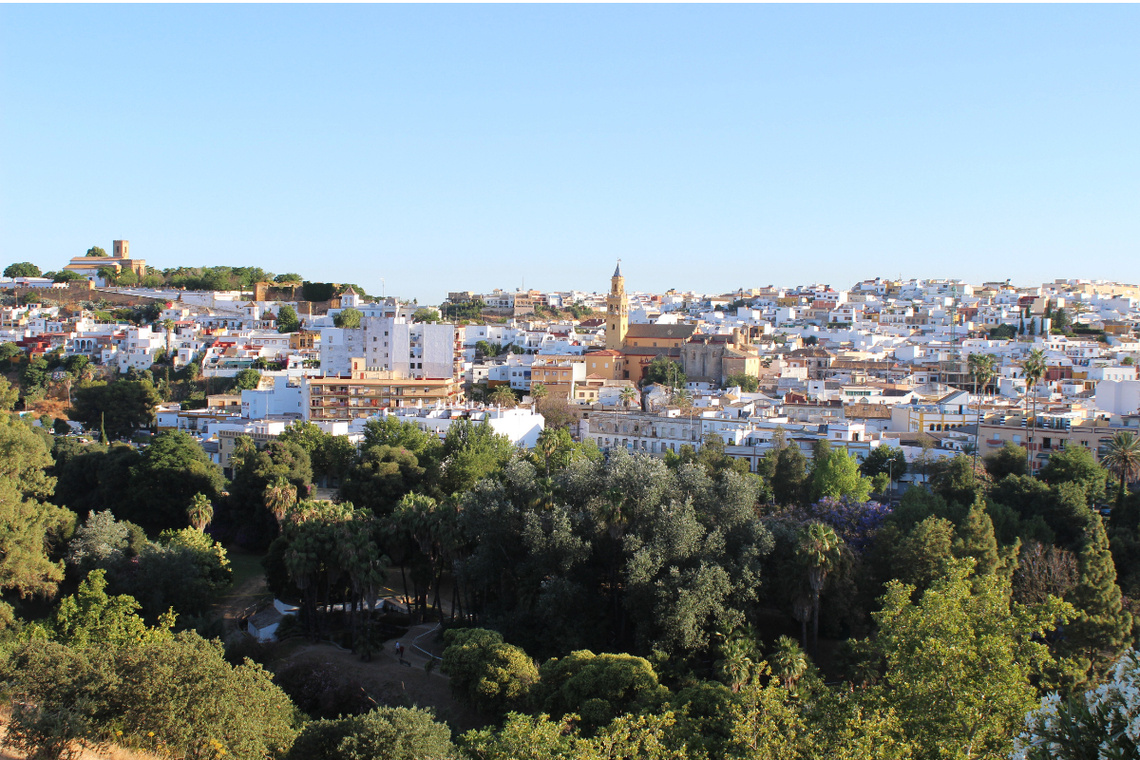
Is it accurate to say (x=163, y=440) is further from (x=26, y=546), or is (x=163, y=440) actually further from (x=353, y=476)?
(x=26, y=546)

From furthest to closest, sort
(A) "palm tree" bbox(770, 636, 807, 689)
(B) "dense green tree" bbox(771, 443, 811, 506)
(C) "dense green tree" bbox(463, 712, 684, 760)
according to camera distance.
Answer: (B) "dense green tree" bbox(771, 443, 811, 506), (A) "palm tree" bbox(770, 636, 807, 689), (C) "dense green tree" bbox(463, 712, 684, 760)

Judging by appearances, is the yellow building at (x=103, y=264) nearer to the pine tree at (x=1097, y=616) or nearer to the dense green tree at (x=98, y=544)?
the dense green tree at (x=98, y=544)

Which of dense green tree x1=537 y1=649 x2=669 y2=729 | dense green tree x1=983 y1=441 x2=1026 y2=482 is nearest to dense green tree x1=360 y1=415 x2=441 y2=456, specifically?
dense green tree x1=537 y1=649 x2=669 y2=729

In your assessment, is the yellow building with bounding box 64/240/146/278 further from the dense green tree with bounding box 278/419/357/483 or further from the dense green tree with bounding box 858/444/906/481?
the dense green tree with bounding box 858/444/906/481

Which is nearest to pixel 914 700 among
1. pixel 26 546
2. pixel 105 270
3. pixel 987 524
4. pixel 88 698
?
pixel 88 698

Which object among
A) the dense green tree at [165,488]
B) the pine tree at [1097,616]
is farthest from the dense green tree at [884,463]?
the dense green tree at [165,488]

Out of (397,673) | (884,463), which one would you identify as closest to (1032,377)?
(884,463)

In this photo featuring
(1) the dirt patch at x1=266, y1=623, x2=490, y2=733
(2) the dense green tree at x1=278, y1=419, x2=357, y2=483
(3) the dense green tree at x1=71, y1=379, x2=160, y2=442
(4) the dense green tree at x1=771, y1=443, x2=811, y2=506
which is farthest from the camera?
(3) the dense green tree at x1=71, y1=379, x2=160, y2=442

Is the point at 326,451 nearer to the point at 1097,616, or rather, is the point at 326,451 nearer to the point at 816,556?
the point at 816,556
